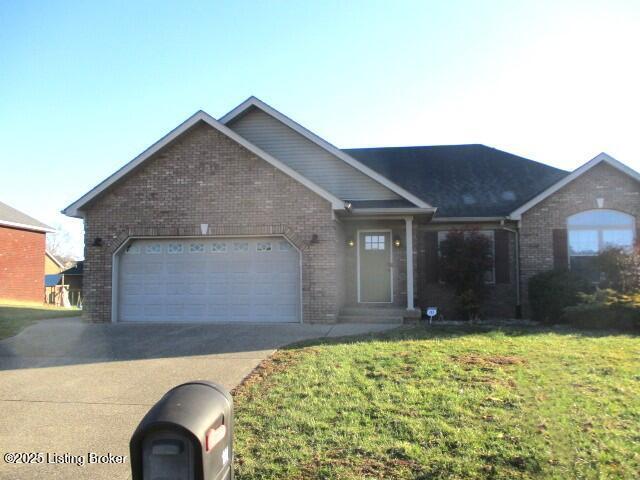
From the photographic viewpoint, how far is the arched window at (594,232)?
1398cm

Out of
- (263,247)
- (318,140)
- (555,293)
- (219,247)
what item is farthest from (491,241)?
(219,247)

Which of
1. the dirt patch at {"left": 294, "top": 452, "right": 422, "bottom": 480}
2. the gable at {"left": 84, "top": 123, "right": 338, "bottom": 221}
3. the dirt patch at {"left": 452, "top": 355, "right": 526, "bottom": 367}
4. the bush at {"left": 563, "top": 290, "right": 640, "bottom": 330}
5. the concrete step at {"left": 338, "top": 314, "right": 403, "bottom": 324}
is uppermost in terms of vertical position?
the gable at {"left": 84, "top": 123, "right": 338, "bottom": 221}

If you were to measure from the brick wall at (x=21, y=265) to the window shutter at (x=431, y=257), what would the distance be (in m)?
19.7

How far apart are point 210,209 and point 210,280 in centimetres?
181

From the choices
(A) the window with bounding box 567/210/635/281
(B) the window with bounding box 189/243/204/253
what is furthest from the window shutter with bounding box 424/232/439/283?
(B) the window with bounding box 189/243/204/253

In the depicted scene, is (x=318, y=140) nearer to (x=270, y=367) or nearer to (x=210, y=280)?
(x=210, y=280)

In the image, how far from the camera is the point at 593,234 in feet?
46.3

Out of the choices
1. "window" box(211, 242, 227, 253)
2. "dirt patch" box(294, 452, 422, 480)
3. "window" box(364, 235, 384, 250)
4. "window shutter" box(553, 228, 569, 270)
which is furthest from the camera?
"window" box(364, 235, 384, 250)

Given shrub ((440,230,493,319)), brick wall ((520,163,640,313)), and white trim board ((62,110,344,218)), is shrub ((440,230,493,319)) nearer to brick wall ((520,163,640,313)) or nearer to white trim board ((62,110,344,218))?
brick wall ((520,163,640,313))

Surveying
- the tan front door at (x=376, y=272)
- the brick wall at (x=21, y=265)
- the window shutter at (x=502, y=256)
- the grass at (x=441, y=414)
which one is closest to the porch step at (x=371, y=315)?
the tan front door at (x=376, y=272)

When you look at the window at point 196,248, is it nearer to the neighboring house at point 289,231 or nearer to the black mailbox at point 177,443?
the neighboring house at point 289,231

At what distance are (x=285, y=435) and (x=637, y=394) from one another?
4094mm

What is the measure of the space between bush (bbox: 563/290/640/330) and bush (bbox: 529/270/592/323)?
43cm

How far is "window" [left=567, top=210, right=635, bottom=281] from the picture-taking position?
13969mm
